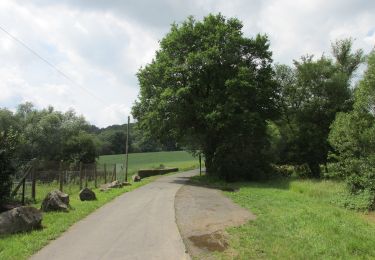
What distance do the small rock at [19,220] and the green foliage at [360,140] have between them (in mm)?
15383

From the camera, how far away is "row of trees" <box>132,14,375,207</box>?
3625 centimetres

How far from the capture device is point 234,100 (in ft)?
115

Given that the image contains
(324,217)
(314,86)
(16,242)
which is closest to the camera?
(16,242)

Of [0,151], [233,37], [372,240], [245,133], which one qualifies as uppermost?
[233,37]

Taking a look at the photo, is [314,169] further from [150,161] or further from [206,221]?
[150,161]

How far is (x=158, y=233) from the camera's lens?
1170 centimetres

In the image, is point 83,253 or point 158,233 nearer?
point 83,253

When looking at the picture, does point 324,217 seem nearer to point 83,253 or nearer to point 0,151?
point 83,253

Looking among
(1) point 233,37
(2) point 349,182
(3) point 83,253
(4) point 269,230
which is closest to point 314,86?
(1) point 233,37

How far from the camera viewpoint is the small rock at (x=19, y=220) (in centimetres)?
1127

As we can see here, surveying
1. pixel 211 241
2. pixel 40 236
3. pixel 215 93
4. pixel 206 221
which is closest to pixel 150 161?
pixel 215 93

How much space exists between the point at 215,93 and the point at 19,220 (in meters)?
27.1

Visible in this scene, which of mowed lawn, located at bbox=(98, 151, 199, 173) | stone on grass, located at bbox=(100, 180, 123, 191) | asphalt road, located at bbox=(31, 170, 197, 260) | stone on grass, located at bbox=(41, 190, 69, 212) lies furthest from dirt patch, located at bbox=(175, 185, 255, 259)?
mowed lawn, located at bbox=(98, 151, 199, 173)

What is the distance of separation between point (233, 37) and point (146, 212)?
2492 cm
